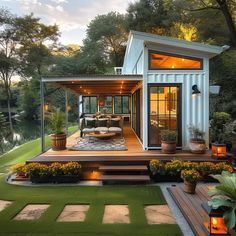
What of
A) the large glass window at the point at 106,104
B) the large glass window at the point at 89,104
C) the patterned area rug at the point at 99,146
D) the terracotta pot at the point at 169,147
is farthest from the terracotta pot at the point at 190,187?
the large glass window at the point at 89,104

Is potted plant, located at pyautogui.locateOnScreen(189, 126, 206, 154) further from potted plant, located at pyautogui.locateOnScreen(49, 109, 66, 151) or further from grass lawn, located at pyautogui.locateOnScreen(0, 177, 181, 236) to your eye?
potted plant, located at pyautogui.locateOnScreen(49, 109, 66, 151)

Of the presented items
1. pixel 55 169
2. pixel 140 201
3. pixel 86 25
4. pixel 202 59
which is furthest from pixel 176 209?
pixel 86 25

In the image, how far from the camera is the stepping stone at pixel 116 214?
428 cm

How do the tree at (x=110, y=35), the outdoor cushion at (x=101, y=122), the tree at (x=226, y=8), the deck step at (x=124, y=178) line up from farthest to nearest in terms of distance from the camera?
1. the tree at (x=110, y=35)
2. the tree at (x=226, y=8)
3. the outdoor cushion at (x=101, y=122)
4. the deck step at (x=124, y=178)

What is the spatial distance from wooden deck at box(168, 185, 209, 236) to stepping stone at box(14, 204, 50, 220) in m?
2.42

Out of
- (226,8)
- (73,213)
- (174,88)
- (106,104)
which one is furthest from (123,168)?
(226,8)

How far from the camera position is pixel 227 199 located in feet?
10.9

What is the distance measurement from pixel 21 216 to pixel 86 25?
3160 centimetres

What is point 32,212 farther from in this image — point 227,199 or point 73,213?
point 227,199

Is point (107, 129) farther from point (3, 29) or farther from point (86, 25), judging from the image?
point (86, 25)

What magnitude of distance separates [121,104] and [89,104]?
6.69ft

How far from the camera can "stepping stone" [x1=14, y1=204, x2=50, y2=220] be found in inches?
175

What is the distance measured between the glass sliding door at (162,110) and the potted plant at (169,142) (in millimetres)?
541

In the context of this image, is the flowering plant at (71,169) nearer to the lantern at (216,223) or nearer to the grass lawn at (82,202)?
the grass lawn at (82,202)
